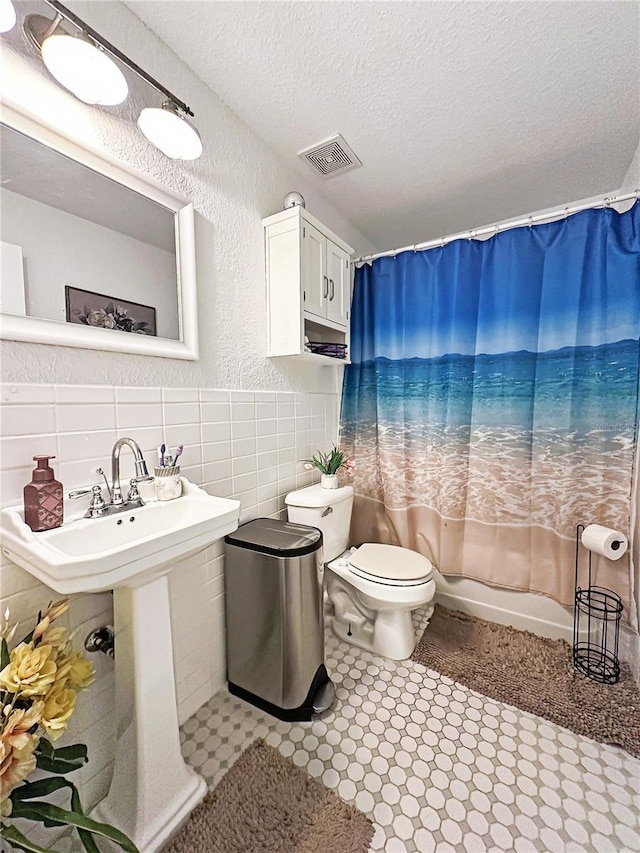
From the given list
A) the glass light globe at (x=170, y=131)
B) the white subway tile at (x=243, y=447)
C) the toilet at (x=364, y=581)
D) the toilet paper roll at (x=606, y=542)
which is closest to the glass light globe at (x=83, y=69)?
the glass light globe at (x=170, y=131)

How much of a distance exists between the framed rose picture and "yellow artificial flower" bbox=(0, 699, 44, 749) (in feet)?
2.91

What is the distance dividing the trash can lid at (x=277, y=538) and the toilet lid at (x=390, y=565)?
405 mm

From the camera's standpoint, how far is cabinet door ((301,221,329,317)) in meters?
1.56

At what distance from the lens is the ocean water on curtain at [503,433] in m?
1.54

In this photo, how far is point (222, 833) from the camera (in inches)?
36.9

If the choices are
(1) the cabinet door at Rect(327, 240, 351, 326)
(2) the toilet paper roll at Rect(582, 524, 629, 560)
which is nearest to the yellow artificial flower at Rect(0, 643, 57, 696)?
(1) the cabinet door at Rect(327, 240, 351, 326)

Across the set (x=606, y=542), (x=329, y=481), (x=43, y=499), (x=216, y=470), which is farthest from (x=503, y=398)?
(x=43, y=499)

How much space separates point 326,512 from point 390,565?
385mm

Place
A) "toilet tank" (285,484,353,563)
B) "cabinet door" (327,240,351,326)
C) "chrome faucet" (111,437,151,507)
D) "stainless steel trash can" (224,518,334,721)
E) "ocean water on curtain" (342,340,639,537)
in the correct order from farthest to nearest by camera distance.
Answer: "cabinet door" (327,240,351,326) → "toilet tank" (285,484,353,563) → "ocean water on curtain" (342,340,639,537) → "stainless steel trash can" (224,518,334,721) → "chrome faucet" (111,437,151,507)

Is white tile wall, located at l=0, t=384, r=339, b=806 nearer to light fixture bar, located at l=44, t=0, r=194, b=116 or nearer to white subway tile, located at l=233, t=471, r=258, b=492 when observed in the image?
white subway tile, located at l=233, t=471, r=258, b=492

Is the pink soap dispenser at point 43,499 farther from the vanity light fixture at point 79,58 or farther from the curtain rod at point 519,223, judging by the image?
the curtain rod at point 519,223

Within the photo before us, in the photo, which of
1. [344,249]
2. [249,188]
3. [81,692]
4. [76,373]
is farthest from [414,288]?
[81,692]

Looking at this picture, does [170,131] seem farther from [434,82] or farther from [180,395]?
[434,82]

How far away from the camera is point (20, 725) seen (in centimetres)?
68
